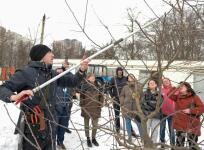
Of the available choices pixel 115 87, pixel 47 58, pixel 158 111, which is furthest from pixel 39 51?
pixel 158 111

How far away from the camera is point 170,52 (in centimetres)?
215

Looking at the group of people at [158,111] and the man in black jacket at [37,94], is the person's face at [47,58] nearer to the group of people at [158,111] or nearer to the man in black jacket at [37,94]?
the man in black jacket at [37,94]

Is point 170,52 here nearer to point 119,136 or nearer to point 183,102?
point 119,136

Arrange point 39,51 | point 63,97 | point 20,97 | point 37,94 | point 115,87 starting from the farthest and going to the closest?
point 39,51, point 37,94, point 20,97, point 63,97, point 115,87

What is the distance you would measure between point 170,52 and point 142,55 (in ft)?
1.24

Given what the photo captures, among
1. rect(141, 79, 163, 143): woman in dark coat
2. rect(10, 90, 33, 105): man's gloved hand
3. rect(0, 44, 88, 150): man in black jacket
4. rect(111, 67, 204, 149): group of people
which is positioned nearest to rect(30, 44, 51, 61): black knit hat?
rect(0, 44, 88, 150): man in black jacket

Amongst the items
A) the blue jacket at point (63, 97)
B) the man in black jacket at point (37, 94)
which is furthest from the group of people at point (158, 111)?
the man in black jacket at point (37, 94)

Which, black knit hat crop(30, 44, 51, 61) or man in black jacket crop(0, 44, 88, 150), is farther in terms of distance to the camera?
black knit hat crop(30, 44, 51, 61)

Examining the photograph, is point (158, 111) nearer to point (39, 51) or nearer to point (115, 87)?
point (115, 87)

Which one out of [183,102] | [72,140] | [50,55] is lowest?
[72,140]

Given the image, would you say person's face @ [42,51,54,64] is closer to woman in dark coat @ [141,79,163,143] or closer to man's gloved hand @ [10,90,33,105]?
man's gloved hand @ [10,90,33,105]

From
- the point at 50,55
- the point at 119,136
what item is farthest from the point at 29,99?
the point at 119,136

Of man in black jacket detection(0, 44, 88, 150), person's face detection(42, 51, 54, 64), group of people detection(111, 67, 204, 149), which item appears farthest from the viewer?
person's face detection(42, 51, 54, 64)

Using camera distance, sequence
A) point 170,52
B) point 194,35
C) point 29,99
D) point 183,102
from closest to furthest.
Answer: point 170,52 < point 194,35 < point 29,99 < point 183,102
